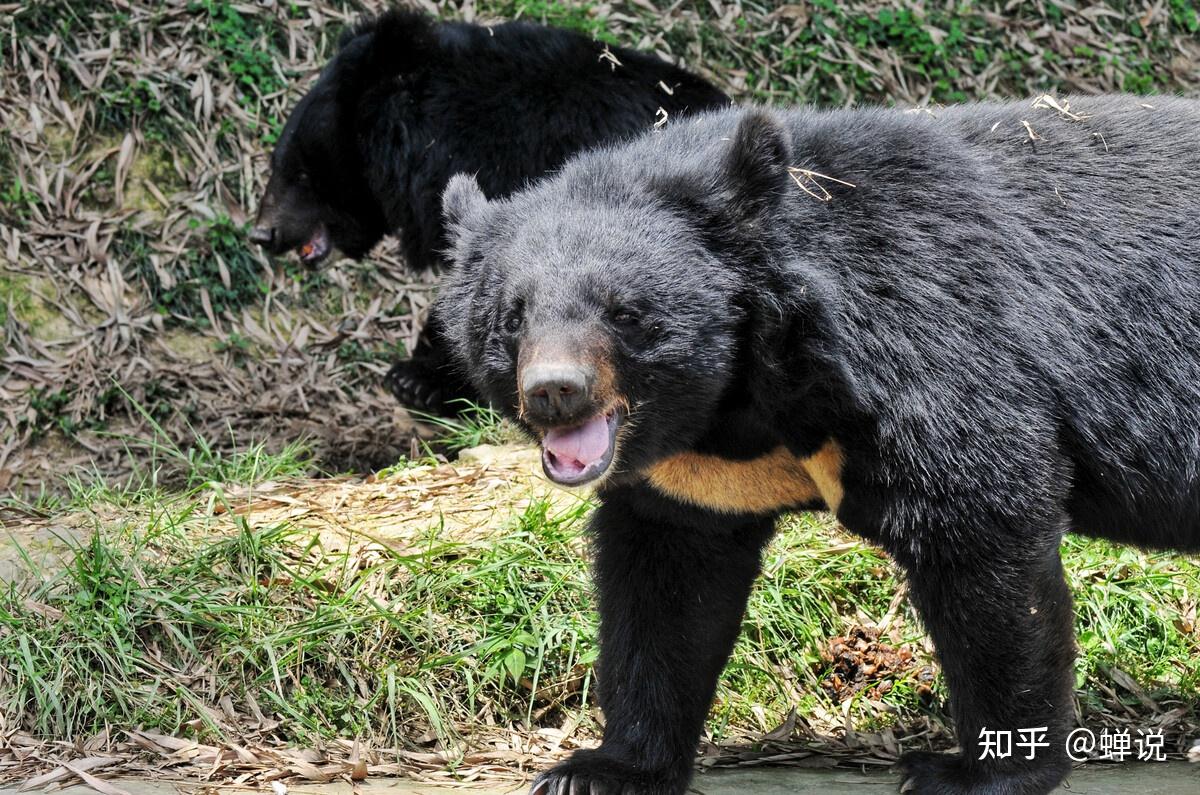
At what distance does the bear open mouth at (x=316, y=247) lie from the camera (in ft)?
25.6

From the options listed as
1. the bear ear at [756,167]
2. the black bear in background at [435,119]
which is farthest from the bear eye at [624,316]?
the black bear in background at [435,119]

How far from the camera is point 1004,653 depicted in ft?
11.5

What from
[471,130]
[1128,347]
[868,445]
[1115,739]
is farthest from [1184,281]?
[471,130]

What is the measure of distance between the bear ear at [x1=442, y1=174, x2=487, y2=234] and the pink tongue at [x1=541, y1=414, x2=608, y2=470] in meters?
0.71

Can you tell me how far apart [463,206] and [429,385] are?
3853 mm

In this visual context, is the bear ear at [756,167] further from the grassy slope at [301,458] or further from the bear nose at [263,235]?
the bear nose at [263,235]

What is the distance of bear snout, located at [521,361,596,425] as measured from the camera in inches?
129

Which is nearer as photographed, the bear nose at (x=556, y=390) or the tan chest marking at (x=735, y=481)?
the bear nose at (x=556, y=390)

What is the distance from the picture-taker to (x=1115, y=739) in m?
4.57

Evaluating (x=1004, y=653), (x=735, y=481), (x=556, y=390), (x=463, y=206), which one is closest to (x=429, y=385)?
(x=463, y=206)

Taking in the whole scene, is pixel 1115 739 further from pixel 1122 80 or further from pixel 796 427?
pixel 1122 80

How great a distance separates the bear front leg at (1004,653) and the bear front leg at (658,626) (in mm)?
629

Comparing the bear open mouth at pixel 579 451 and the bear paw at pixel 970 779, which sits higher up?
the bear open mouth at pixel 579 451

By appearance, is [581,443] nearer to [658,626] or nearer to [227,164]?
[658,626]
